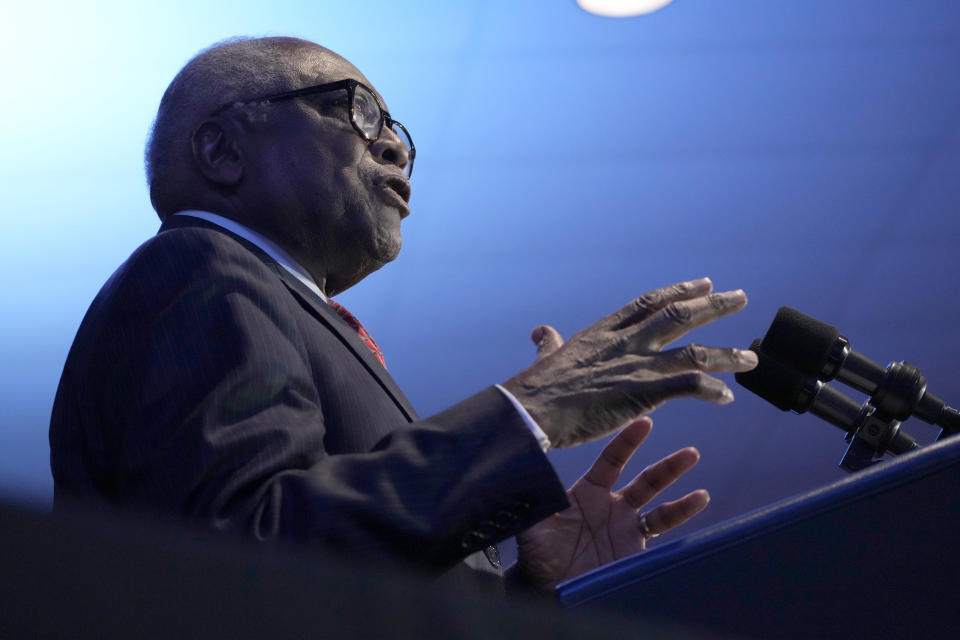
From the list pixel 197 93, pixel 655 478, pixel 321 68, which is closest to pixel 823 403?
pixel 655 478

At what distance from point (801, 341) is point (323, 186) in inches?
32.1

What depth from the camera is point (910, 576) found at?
0.62 meters

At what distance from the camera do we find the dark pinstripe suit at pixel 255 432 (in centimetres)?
81

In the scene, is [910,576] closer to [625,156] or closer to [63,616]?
[63,616]

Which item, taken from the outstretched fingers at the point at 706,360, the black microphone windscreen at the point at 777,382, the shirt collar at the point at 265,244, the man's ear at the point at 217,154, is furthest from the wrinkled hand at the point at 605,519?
the man's ear at the point at 217,154

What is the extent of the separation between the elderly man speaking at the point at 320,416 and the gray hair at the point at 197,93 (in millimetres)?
195

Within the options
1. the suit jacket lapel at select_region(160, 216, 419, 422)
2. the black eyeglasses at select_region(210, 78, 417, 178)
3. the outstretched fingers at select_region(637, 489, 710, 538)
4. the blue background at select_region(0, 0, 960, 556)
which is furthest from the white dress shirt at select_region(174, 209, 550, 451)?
the blue background at select_region(0, 0, 960, 556)

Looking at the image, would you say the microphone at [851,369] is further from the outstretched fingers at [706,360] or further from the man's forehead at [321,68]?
the man's forehead at [321,68]

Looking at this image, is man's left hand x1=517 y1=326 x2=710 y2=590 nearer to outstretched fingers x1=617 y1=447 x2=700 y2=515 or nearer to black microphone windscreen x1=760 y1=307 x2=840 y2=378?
outstretched fingers x1=617 y1=447 x2=700 y2=515

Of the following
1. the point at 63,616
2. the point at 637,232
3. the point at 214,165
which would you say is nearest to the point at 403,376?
→ the point at 637,232

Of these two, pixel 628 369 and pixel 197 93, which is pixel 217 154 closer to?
pixel 197 93

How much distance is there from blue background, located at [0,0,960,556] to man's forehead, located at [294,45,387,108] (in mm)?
1196

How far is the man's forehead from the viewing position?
160cm

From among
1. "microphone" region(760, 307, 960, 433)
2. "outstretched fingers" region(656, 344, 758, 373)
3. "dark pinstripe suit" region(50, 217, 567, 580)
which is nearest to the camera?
"dark pinstripe suit" region(50, 217, 567, 580)
